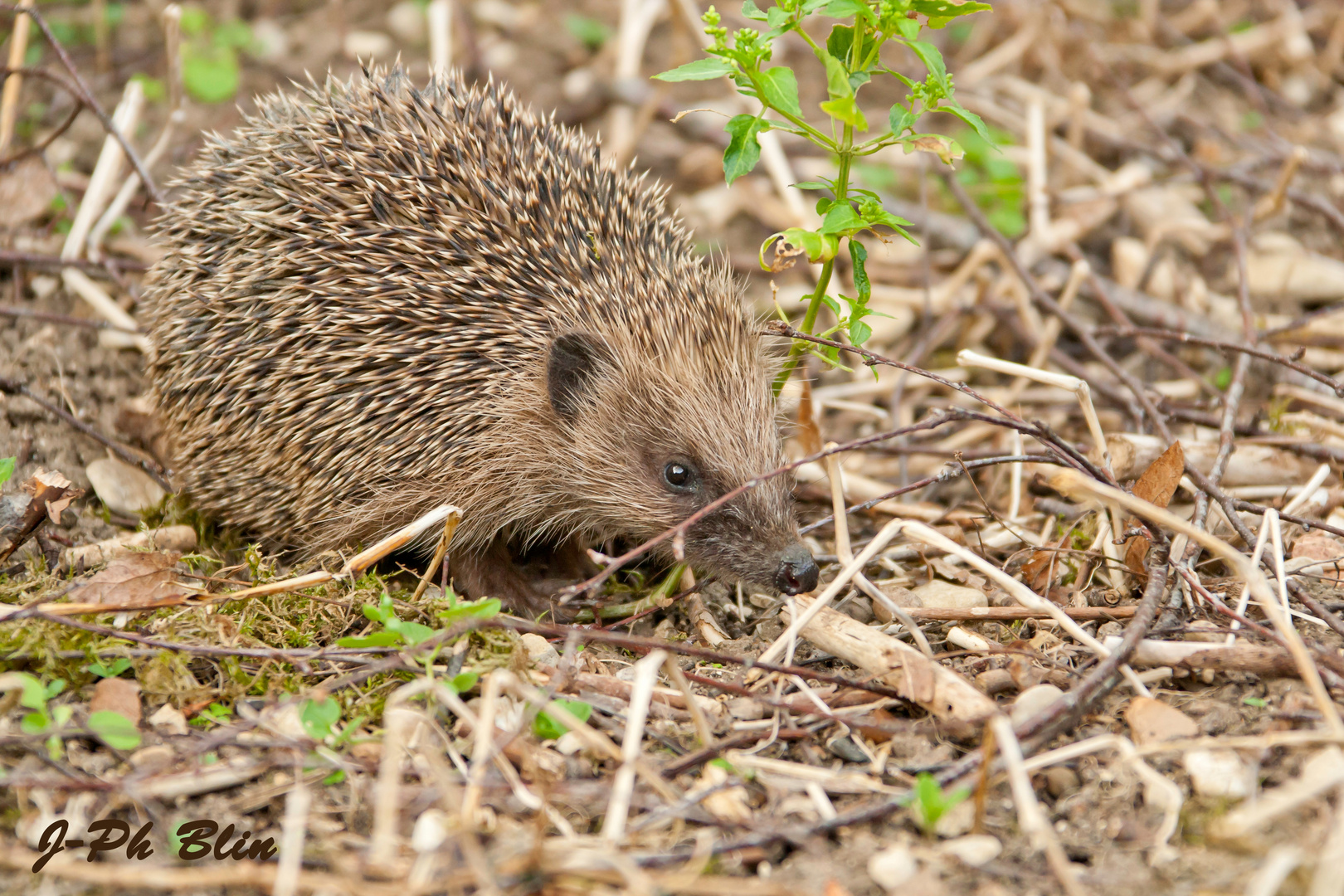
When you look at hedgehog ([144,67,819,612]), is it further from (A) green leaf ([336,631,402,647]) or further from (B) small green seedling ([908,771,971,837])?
(B) small green seedling ([908,771,971,837])

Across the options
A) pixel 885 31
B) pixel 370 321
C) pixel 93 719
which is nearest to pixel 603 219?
pixel 370 321

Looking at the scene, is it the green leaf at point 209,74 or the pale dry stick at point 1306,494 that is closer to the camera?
the pale dry stick at point 1306,494

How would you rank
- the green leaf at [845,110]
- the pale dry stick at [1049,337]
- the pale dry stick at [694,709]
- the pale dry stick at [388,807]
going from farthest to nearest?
the pale dry stick at [1049,337]
the green leaf at [845,110]
the pale dry stick at [694,709]
the pale dry stick at [388,807]

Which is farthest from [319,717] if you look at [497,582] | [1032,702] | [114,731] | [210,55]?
[210,55]

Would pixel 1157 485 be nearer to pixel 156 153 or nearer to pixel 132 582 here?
pixel 132 582

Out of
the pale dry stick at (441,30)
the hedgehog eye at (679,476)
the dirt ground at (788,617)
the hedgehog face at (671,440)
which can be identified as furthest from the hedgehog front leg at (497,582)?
the pale dry stick at (441,30)

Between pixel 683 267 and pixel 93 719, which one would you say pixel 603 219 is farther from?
pixel 93 719

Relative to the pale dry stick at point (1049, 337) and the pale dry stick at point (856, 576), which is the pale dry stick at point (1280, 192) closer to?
the pale dry stick at point (1049, 337)
